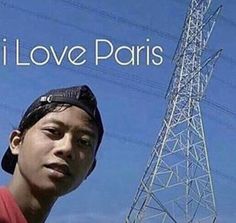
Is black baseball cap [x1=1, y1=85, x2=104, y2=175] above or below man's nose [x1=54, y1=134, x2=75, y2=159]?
above

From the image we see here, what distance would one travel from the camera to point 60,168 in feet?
1.26

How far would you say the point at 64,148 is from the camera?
0.39m

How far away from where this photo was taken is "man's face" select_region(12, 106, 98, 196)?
38cm

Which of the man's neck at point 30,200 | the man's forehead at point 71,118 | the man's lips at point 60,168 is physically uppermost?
the man's forehead at point 71,118

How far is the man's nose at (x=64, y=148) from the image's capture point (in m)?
0.39

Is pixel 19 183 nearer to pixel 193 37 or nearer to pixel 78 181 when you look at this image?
pixel 78 181

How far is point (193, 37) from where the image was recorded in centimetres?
508

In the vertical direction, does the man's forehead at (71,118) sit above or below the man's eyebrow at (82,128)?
above

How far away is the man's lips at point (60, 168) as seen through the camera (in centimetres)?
38

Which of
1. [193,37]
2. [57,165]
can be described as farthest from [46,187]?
[193,37]

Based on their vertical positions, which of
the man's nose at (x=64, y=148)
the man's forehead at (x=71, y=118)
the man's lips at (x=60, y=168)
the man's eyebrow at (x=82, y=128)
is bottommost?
the man's lips at (x=60, y=168)

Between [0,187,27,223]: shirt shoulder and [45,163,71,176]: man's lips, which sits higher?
[45,163,71,176]: man's lips

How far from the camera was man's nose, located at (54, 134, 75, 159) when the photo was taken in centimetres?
39

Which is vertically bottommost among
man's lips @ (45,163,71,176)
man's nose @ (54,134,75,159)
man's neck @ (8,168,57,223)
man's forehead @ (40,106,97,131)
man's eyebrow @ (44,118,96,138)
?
man's neck @ (8,168,57,223)
